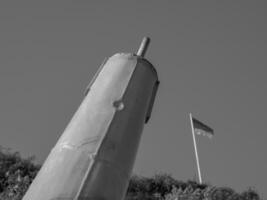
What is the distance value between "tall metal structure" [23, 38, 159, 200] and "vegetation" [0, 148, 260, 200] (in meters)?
8.77

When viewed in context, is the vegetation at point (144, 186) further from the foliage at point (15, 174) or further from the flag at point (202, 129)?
the flag at point (202, 129)

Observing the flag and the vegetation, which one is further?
the flag

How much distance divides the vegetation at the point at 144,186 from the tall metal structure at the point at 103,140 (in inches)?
345

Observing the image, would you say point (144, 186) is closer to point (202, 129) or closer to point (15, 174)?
point (15, 174)

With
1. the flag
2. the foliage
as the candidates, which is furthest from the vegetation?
the flag

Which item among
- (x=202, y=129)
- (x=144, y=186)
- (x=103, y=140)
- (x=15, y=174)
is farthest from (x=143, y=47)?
(x=202, y=129)

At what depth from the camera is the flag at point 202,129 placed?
2741cm

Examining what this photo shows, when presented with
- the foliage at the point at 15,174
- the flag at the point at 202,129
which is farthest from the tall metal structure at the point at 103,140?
the flag at the point at 202,129

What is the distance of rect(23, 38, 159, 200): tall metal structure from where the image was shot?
10.4 feet


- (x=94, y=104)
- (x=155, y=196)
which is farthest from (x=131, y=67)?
(x=155, y=196)

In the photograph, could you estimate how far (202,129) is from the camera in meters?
27.6

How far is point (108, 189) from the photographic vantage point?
3.20 metres

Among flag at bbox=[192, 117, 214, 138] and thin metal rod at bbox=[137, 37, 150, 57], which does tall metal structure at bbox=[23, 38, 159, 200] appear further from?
flag at bbox=[192, 117, 214, 138]

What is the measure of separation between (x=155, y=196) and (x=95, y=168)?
12760 mm
